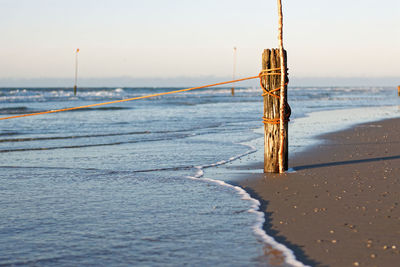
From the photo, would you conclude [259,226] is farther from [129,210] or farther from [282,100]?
[282,100]

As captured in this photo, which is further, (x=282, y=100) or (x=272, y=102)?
(x=272, y=102)

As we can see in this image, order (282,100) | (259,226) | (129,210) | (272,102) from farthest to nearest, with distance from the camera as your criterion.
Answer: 1. (272,102)
2. (282,100)
3. (129,210)
4. (259,226)

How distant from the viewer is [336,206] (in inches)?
239

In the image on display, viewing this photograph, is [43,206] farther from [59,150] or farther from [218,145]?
[218,145]

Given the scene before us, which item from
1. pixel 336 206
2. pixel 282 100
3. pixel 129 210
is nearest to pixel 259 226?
pixel 336 206

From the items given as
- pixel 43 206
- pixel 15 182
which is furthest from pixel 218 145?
pixel 43 206

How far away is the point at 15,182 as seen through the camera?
26.0ft

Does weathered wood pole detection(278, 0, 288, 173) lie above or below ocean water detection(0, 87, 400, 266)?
above

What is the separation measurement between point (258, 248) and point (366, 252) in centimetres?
97

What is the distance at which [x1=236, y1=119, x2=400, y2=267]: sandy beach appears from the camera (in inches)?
176

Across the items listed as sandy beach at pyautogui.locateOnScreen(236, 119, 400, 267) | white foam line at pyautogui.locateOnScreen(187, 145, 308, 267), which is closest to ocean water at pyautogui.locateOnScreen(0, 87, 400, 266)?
white foam line at pyautogui.locateOnScreen(187, 145, 308, 267)

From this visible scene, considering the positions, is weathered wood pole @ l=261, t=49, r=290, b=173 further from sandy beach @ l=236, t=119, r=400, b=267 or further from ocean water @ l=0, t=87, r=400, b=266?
ocean water @ l=0, t=87, r=400, b=266

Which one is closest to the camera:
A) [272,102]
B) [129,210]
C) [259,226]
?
[259,226]

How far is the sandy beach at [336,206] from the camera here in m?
4.48
